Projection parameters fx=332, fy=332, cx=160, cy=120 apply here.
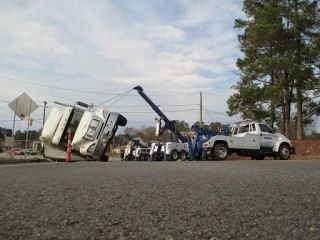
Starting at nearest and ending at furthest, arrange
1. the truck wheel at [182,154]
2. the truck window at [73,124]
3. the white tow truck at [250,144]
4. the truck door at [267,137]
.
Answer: the truck window at [73,124] < the white tow truck at [250,144] < the truck door at [267,137] < the truck wheel at [182,154]

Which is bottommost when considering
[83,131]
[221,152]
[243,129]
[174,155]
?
[174,155]

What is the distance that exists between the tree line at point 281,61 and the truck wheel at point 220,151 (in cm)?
905

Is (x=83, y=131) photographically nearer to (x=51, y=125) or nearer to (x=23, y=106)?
(x=51, y=125)

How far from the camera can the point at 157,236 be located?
192 centimetres

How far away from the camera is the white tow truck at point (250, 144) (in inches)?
720

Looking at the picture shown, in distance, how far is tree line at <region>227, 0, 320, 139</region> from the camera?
2516 centimetres

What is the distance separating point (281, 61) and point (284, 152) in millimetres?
7886

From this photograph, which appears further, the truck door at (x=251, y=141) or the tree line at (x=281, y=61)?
the tree line at (x=281, y=61)

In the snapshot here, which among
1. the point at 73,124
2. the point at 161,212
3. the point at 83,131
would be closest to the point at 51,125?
the point at 73,124

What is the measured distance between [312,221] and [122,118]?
13801mm

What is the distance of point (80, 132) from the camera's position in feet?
48.6

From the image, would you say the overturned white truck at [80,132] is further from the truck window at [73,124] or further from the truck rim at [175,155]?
the truck rim at [175,155]

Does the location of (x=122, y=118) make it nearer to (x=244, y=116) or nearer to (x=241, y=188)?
(x=241, y=188)

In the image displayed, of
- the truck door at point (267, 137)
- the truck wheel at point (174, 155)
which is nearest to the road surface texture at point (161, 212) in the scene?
the truck door at point (267, 137)
